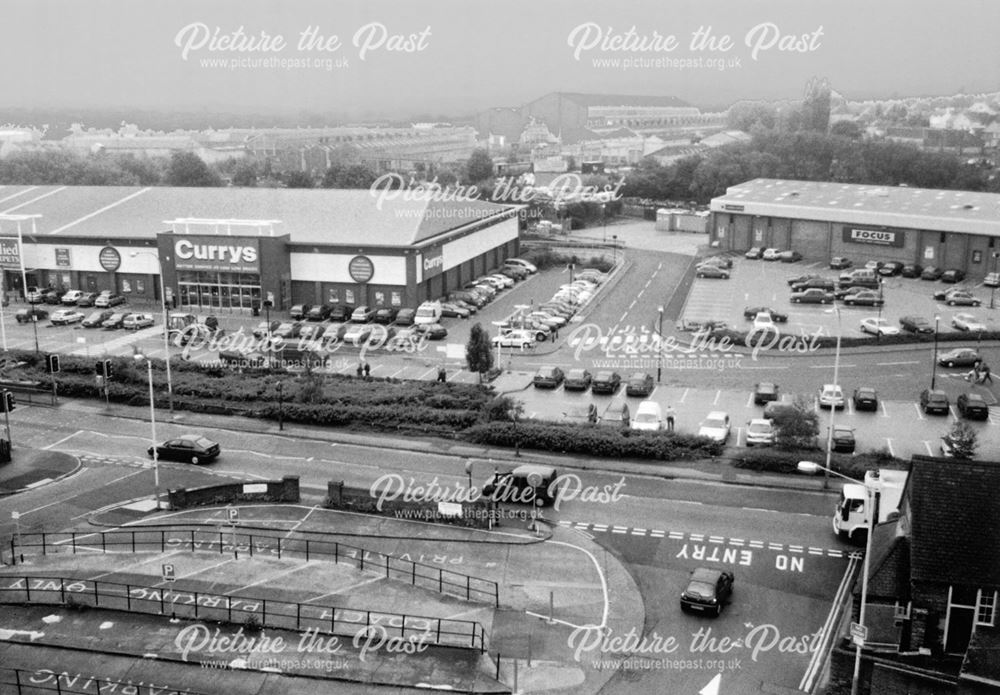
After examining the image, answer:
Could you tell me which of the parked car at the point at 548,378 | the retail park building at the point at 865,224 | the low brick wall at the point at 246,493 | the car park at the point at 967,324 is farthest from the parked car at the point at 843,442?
the retail park building at the point at 865,224

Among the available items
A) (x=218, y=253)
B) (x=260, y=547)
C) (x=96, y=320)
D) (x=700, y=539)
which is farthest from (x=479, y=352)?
(x=96, y=320)

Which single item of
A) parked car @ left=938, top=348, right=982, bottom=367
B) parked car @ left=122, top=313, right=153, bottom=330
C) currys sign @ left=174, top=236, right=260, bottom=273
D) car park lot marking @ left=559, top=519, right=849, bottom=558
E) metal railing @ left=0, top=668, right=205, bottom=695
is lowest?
car park lot marking @ left=559, top=519, right=849, bottom=558

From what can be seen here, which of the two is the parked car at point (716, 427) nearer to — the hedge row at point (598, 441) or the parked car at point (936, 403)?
the hedge row at point (598, 441)

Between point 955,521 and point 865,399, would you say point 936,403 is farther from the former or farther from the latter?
point 955,521

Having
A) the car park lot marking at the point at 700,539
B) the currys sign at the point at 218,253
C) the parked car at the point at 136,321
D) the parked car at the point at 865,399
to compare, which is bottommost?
the car park lot marking at the point at 700,539

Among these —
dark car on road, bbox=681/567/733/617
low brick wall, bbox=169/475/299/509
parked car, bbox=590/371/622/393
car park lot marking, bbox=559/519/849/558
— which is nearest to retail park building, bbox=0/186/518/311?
parked car, bbox=590/371/622/393

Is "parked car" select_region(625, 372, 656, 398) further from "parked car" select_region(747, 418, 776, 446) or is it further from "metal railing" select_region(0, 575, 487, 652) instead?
"metal railing" select_region(0, 575, 487, 652)

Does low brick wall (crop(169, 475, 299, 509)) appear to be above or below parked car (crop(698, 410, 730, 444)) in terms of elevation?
below
